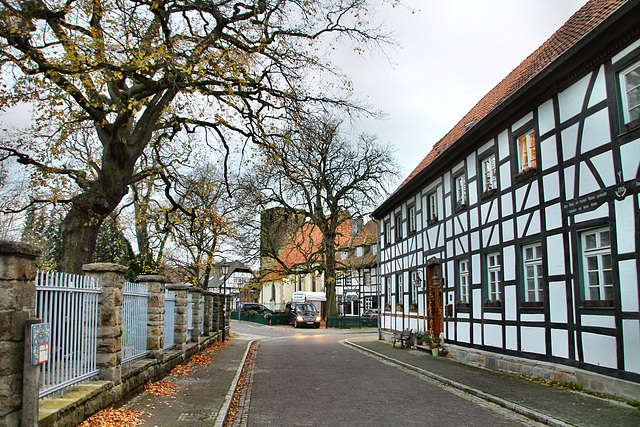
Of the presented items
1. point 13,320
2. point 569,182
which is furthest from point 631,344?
point 13,320

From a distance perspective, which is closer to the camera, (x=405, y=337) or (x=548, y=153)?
(x=548, y=153)

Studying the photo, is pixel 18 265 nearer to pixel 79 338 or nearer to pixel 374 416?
pixel 79 338

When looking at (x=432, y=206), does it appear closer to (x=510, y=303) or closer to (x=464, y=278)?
(x=464, y=278)

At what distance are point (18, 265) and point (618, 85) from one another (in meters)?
9.26

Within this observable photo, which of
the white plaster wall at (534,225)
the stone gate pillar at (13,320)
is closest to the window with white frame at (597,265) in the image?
the white plaster wall at (534,225)

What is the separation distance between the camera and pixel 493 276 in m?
14.1

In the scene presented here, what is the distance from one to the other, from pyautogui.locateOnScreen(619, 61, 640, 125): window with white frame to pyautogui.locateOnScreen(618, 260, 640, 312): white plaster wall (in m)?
2.34

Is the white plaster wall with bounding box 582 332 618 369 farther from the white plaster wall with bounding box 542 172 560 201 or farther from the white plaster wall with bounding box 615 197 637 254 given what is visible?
the white plaster wall with bounding box 542 172 560 201

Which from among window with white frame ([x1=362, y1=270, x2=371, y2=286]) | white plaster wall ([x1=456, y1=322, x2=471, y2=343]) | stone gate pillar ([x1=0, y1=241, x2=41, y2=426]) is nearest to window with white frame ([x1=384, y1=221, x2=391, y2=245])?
white plaster wall ([x1=456, y1=322, x2=471, y2=343])

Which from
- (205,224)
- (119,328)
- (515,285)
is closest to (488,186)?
(515,285)

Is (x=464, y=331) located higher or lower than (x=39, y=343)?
lower

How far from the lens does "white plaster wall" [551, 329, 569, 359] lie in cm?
1055

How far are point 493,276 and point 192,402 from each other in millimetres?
8573

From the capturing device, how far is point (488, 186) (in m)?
14.5
